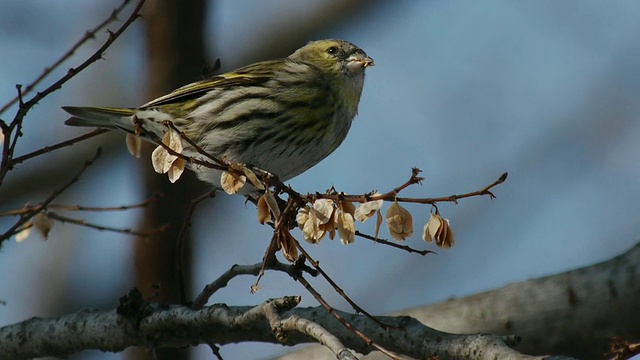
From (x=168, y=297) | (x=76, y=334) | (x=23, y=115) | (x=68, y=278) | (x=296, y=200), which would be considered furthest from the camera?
(x=68, y=278)

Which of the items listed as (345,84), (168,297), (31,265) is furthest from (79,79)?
(345,84)

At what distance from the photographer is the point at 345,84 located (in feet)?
18.1

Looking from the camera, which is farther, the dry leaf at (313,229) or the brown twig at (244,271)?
the brown twig at (244,271)

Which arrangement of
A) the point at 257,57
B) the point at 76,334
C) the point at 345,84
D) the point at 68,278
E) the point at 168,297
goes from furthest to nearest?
1. the point at 68,278
2. the point at 257,57
3. the point at 168,297
4. the point at 345,84
5. the point at 76,334

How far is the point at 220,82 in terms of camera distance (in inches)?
204

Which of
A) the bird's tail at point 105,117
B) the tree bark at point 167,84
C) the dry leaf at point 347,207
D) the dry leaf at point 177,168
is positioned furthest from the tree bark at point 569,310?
the tree bark at point 167,84

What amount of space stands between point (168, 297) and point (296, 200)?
3.51 meters

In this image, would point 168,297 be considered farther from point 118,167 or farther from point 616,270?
point 616,270

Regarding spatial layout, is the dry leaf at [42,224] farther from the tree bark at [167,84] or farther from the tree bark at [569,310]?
the tree bark at [167,84]

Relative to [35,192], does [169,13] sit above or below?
above

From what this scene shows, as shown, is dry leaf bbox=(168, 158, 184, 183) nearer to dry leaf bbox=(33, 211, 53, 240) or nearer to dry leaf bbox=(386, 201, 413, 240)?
dry leaf bbox=(386, 201, 413, 240)

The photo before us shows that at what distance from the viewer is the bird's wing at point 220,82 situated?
4922mm

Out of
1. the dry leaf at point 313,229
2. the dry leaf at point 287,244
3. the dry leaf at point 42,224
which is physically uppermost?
the dry leaf at point 42,224

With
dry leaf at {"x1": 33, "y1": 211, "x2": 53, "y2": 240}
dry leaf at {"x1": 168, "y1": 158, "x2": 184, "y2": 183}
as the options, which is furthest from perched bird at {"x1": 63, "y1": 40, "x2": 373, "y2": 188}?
dry leaf at {"x1": 168, "y1": 158, "x2": 184, "y2": 183}
